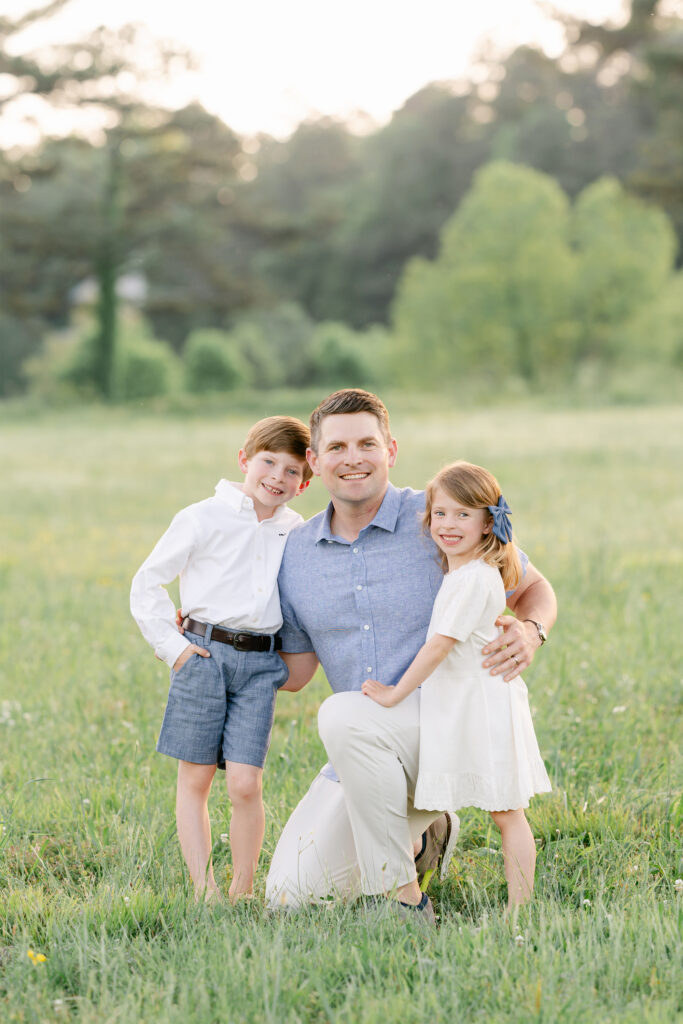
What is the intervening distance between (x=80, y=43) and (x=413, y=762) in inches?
1307

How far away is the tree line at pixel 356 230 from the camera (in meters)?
35.7

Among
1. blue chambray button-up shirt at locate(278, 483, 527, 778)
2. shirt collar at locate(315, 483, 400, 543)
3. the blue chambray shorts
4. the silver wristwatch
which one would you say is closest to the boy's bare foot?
the blue chambray shorts

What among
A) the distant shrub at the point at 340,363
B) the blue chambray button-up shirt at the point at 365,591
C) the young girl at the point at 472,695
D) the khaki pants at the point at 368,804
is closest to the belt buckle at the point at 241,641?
the blue chambray button-up shirt at the point at 365,591

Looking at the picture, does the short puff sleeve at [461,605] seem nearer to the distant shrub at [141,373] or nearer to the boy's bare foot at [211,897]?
the boy's bare foot at [211,897]

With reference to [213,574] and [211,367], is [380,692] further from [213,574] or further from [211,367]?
[211,367]

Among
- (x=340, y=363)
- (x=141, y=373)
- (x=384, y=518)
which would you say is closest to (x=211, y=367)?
(x=141, y=373)

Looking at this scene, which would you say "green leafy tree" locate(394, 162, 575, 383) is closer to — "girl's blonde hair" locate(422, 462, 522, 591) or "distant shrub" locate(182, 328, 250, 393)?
"distant shrub" locate(182, 328, 250, 393)

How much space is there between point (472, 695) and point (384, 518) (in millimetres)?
664

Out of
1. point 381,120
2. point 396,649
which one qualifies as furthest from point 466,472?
point 381,120

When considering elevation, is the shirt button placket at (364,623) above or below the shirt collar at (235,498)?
below

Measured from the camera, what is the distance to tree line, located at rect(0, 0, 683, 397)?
35688mm

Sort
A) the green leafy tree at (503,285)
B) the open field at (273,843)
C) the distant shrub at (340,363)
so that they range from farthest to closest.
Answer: the distant shrub at (340,363)
the green leafy tree at (503,285)
the open field at (273,843)

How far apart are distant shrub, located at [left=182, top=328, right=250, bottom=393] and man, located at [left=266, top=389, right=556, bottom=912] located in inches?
1529

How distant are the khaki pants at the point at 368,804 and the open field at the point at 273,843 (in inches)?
6.4
